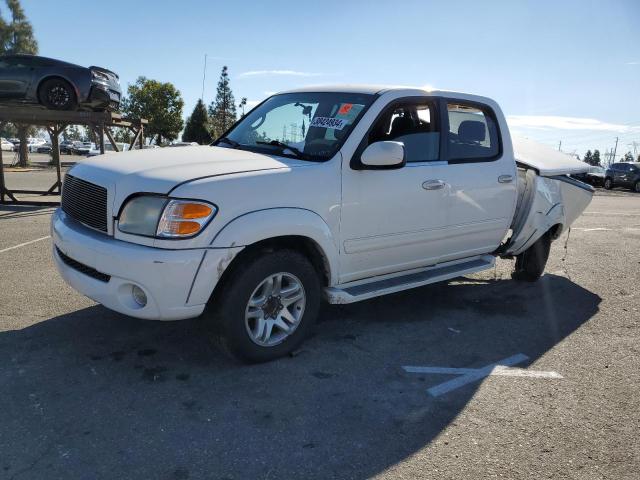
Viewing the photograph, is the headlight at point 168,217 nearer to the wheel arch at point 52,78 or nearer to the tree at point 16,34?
the wheel arch at point 52,78

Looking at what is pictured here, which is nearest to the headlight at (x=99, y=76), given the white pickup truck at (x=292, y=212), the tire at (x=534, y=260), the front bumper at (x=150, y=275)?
the white pickup truck at (x=292, y=212)

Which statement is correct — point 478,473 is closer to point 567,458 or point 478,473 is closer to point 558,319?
point 567,458

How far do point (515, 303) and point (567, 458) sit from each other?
2.77m

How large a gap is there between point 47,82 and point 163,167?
33.6 ft

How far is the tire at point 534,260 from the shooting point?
598cm

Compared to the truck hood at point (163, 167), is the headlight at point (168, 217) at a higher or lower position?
lower

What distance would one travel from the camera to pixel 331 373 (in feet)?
11.8

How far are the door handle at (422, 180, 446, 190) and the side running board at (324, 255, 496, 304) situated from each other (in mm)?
755

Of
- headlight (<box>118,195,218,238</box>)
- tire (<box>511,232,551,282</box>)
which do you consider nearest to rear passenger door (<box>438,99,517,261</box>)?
tire (<box>511,232,551,282</box>)

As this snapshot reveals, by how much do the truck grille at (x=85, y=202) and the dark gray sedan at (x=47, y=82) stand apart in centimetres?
906

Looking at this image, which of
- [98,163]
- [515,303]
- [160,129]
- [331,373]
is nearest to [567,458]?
[331,373]

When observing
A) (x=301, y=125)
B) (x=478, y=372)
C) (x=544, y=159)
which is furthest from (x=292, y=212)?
(x=544, y=159)

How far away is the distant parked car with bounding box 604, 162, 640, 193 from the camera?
91.5ft

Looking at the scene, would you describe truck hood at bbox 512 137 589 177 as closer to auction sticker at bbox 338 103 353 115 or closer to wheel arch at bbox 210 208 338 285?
auction sticker at bbox 338 103 353 115
